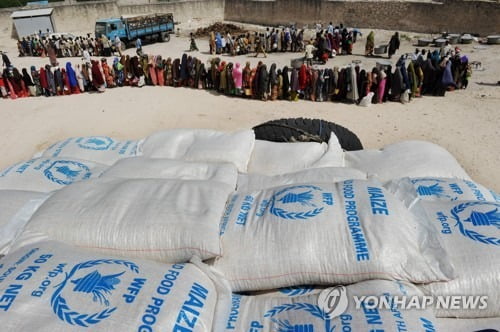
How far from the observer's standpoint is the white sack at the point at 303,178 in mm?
2852

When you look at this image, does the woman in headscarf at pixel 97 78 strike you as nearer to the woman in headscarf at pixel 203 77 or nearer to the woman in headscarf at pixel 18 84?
the woman in headscarf at pixel 18 84

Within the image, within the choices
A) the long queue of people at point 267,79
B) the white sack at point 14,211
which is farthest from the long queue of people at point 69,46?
the white sack at point 14,211

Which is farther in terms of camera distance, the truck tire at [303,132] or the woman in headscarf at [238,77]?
the woman in headscarf at [238,77]

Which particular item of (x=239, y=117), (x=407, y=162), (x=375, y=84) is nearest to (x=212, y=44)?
(x=239, y=117)

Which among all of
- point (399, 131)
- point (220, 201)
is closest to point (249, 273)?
point (220, 201)

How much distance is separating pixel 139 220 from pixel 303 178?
55.6 inches

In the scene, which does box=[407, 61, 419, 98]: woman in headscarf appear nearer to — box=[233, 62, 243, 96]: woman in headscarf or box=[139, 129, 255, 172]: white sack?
box=[233, 62, 243, 96]: woman in headscarf

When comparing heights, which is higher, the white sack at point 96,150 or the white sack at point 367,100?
the white sack at point 96,150

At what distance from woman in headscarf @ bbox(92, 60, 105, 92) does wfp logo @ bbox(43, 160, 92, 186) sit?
6.36 meters

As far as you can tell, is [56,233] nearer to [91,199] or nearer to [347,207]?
[91,199]

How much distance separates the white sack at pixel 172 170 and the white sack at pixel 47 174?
0.30 meters

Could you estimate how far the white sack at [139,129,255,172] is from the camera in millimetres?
3451

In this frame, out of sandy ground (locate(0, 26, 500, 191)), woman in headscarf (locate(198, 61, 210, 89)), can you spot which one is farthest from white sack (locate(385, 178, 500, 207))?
woman in headscarf (locate(198, 61, 210, 89))

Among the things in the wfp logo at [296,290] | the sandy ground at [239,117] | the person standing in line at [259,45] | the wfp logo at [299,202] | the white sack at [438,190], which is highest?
the person standing in line at [259,45]
